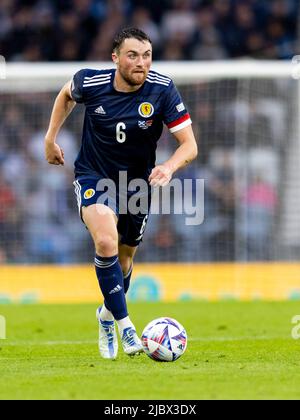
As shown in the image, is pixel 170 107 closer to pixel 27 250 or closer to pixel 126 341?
pixel 126 341

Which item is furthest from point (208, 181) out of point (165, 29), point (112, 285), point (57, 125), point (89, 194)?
point (112, 285)

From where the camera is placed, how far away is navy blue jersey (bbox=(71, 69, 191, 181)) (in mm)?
8820

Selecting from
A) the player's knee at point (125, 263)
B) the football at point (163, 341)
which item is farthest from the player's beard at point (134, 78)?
the football at point (163, 341)

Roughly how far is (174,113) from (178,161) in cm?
58

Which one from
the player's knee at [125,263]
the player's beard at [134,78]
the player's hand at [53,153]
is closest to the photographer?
the player's beard at [134,78]

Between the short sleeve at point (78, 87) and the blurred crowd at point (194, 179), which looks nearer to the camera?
the short sleeve at point (78, 87)

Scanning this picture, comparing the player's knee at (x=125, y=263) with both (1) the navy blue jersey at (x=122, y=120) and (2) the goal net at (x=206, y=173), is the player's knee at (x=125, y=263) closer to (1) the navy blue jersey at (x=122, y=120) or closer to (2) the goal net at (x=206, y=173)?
(1) the navy blue jersey at (x=122, y=120)

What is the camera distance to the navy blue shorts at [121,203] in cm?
870

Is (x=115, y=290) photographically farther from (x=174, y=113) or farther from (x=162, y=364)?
(x=174, y=113)

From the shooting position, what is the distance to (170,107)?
876 cm

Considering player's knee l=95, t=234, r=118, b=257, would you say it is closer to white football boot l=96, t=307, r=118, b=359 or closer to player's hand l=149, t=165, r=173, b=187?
player's hand l=149, t=165, r=173, b=187

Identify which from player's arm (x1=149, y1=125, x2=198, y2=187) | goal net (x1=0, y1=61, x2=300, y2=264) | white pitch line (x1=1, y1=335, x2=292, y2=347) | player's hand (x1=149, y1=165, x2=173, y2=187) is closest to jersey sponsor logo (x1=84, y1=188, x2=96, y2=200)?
player's arm (x1=149, y1=125, x2=198, y2=187)

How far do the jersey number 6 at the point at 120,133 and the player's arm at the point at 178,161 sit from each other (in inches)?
17.7

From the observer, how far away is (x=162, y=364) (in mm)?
8234
